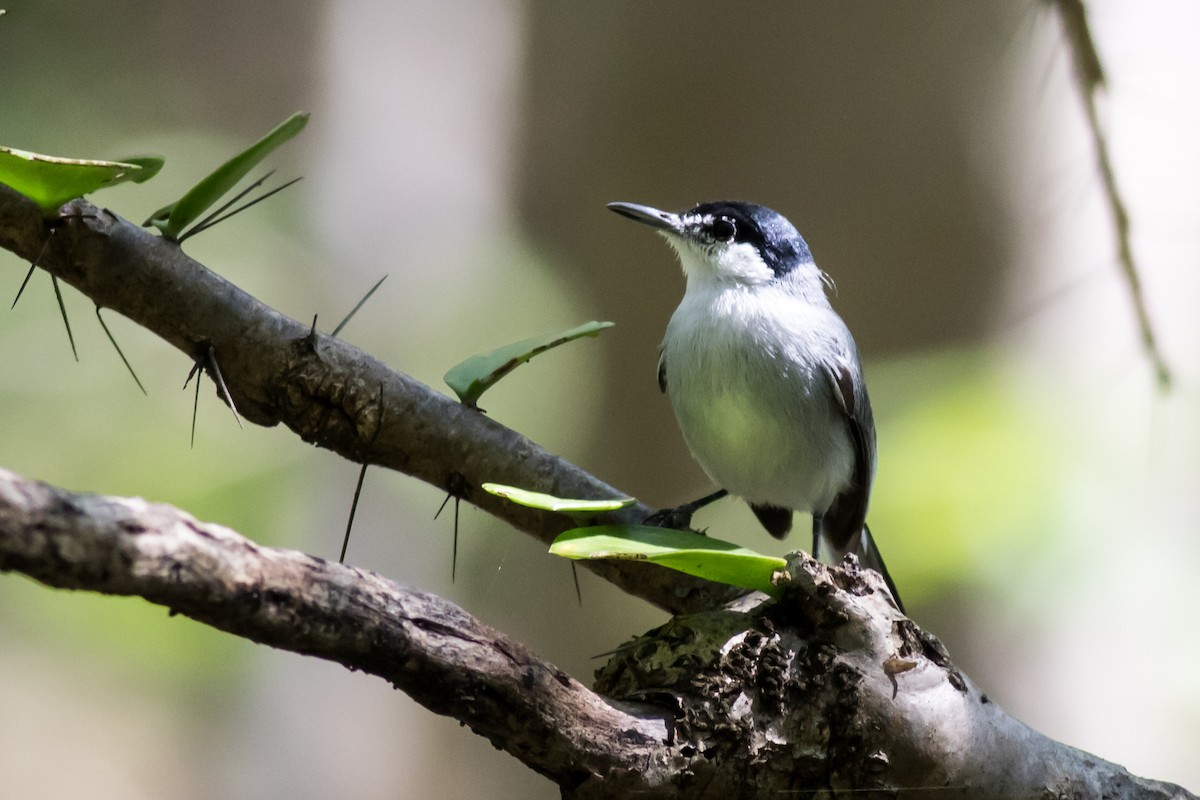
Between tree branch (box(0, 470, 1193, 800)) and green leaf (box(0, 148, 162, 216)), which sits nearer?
tree branch (box(0, 470, 1193, 800))

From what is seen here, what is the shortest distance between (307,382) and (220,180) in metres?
0.44

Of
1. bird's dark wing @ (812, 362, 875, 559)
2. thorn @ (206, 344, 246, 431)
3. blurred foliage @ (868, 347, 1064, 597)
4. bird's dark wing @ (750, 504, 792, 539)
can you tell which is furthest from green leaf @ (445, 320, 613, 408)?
blurred foliage @ (868, 347, 1064, 597)

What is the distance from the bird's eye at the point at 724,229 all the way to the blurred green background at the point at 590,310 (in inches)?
44.5

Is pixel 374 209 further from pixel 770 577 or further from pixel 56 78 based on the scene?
pixel 770 577

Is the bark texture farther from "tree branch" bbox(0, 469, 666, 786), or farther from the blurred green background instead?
the blurred green background

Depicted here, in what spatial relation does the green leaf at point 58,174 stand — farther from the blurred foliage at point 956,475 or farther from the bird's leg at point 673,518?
the blurred foliage at point 956,475

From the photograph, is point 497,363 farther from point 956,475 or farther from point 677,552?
point 956,475

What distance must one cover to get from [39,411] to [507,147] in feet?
9.15

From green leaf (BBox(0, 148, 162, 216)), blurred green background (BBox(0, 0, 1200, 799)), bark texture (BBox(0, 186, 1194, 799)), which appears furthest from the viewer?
blurred green background (BBox(0, 0, 1200, 799))

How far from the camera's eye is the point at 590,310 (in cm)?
459

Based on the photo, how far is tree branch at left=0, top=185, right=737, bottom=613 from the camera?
1905mm

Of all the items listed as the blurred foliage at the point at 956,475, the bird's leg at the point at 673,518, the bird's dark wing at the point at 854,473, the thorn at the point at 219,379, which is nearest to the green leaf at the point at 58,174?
the thorn at the point at 219,379

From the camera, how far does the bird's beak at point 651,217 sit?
9.28 feet

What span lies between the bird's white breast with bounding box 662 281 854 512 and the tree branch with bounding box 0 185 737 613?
52cm
